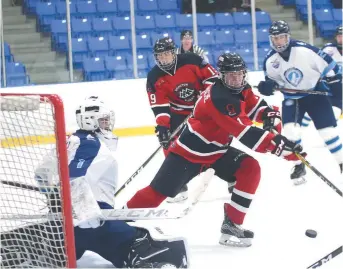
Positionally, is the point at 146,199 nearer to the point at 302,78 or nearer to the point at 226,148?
the point at 226,148

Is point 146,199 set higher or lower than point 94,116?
lower

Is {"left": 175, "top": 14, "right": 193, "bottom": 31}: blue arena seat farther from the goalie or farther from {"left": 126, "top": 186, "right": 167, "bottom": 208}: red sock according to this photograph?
the goalie

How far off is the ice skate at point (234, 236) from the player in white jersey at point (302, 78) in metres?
1.30

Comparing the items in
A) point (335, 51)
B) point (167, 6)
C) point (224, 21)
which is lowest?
point (335, 51)

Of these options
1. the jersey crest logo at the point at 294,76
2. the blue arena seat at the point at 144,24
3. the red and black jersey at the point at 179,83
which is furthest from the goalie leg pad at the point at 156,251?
the blue arena seat at the point at 144,24

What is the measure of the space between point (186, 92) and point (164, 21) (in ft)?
11.2

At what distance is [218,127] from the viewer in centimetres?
339

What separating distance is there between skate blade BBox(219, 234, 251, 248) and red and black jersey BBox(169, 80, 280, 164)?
0.36m

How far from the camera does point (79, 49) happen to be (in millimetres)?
6984

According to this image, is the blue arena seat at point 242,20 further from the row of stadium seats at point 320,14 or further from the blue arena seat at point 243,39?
the row of stadium seats at point 320,14

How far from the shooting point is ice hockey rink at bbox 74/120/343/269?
3.22 m

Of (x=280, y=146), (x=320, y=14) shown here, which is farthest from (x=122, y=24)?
(x=280, y=146)

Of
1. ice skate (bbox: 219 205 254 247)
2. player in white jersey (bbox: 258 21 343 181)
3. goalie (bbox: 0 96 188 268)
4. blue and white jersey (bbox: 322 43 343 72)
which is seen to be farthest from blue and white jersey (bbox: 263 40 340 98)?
goalie (bbox: 0 96 188 268)

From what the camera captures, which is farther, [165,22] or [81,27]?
[165,22]
